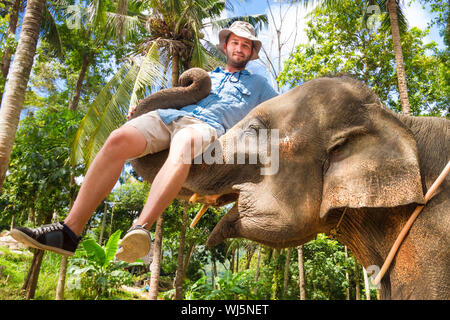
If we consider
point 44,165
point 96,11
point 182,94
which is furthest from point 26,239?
A: point 44,165

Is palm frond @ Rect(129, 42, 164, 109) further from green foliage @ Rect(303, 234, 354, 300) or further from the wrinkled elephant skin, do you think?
green foliage @ Rect(303, 234, 354, 300)

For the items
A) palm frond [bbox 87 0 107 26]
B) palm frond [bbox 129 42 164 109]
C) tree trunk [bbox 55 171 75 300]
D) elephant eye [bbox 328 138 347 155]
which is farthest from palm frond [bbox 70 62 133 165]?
elephant eye [bbox 328 138 347 155]

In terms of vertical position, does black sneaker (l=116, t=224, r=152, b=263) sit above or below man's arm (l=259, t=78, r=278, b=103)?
below

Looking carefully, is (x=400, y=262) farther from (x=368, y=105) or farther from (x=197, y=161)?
(x=197, y=161)

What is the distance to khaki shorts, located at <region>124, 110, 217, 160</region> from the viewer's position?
167 centimetres

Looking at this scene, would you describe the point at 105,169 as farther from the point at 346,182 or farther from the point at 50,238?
the point at 346,182

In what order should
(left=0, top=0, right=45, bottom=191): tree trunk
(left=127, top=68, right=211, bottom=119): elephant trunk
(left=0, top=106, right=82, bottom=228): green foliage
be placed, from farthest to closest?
(left=0, top=106, right=82, bottom=228): green foliage < (left=0, top=0, right=45, bottom=191): tree trunk < (left=127, top=68, right=211, bottom=119): elephant trunk

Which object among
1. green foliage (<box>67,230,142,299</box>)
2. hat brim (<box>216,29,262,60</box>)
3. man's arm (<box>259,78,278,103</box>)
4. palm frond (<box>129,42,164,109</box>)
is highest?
palm frond (<box>129,42,164,109</box>)

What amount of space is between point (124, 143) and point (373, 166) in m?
1.07

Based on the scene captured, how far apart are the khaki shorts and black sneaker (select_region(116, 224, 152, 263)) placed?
0.39 metres

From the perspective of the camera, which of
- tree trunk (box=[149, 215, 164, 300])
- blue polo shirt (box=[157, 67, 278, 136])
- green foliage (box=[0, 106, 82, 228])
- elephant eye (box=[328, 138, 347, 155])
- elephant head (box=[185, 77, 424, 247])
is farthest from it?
green foliage (box=[0, 106, 82, 228])

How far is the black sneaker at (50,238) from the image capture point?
5.03 feet

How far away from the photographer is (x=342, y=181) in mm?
1578
